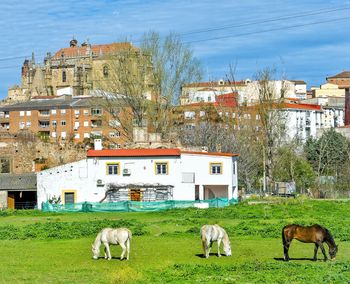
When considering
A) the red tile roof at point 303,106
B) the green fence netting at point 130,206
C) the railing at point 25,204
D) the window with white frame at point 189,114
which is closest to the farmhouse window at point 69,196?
the railing at point 25,204

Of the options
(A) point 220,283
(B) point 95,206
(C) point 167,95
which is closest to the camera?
(A) point 220,283

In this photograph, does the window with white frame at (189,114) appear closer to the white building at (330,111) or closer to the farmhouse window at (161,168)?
the white building at (330,111)

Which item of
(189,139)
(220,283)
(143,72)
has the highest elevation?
(143,72)

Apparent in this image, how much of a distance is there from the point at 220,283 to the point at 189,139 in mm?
79477

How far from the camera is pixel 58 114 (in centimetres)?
15425

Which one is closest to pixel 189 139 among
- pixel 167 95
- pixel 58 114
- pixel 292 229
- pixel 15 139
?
pixel 167 95

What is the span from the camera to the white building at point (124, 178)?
7156cm

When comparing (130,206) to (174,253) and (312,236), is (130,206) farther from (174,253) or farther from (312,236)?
(312,236)

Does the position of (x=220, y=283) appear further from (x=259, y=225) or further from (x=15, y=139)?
(x=15, y=139)

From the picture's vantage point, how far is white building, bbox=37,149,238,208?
7156cm

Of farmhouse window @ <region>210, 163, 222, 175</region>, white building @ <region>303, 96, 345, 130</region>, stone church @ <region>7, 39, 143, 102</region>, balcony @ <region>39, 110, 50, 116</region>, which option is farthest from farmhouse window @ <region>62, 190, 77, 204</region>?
stone church @ <region>7, 39, 143, 102</region>

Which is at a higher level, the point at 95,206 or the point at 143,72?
the point at 143,72

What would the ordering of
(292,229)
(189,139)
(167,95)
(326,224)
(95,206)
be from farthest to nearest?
(189,139) → (167,95) → (95,206) → (326,224) → (292,229)

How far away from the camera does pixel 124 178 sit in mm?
71938
